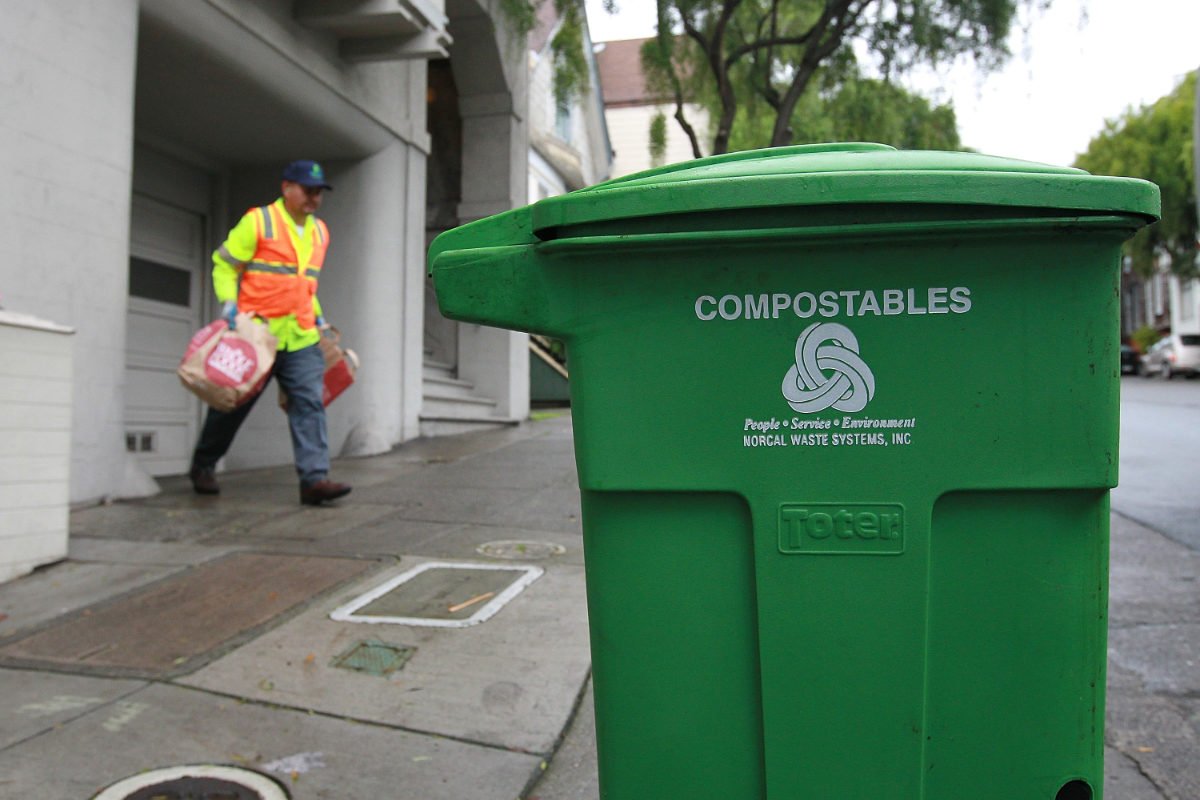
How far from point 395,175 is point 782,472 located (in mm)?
7980

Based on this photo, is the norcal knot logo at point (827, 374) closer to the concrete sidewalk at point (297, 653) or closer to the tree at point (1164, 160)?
the concrete sidewalk at point (297, 653)

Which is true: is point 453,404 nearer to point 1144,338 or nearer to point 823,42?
point 823,42

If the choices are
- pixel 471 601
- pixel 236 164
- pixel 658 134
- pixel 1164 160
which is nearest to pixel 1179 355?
pixel 1164 160

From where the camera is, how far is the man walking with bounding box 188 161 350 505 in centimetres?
536

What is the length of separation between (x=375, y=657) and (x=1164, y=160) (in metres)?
36.2

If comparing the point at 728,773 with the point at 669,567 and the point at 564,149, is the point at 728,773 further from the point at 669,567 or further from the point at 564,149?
the point at 564,149

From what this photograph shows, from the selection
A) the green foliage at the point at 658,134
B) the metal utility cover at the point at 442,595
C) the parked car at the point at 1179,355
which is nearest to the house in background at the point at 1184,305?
the parked car at the point at 1179,355

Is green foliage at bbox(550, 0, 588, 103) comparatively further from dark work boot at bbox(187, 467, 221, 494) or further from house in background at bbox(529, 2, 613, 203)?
dark work boot at bbox(187, 467, 221, 494)

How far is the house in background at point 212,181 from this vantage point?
5051 mm

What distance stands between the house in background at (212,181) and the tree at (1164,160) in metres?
27.3

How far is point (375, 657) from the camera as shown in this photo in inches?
127

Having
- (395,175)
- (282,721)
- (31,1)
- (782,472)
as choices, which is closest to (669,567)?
(782,472)

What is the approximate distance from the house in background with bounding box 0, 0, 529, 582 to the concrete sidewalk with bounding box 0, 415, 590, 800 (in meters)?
0.66

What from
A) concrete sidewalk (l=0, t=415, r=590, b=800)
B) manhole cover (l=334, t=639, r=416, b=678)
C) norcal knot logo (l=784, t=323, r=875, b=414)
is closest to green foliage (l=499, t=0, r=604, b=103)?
concrete sidewalk (l=0, t=415, r=590, b=800)
